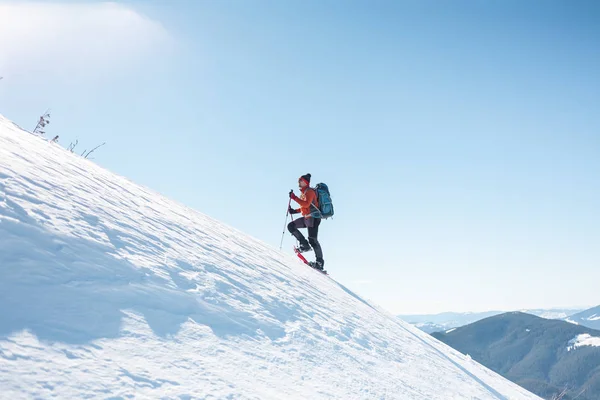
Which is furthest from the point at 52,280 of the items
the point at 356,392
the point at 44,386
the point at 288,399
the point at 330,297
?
the point at 330,297

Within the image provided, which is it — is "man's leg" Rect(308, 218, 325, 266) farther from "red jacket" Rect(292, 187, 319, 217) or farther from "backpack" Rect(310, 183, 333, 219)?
"red jacket" Rect(292, 187, 319, 217)

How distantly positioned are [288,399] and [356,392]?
910 mm

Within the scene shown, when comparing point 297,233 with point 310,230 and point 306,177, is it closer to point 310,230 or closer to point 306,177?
point 310,230

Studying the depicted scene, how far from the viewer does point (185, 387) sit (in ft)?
8.45

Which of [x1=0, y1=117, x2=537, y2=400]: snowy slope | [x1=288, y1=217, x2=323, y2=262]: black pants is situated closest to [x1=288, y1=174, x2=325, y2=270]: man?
[x1=288, y1=217, x2=323, y2=262]: black pants

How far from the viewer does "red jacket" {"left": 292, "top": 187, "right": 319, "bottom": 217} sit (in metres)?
10.9

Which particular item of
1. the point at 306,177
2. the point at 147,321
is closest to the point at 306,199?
the point at 306,177

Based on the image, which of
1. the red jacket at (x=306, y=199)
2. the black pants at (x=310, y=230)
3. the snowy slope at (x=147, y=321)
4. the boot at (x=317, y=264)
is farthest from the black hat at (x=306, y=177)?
the snowy slope at (x=147, y=321)

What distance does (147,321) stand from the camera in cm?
312

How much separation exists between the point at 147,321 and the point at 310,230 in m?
8.20

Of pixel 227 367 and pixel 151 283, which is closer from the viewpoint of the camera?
pixel 227 367

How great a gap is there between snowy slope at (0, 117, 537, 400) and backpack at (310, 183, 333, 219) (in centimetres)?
473

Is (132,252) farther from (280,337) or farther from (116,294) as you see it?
(280,337)

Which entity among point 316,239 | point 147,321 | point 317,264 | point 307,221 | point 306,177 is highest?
point 306,177
